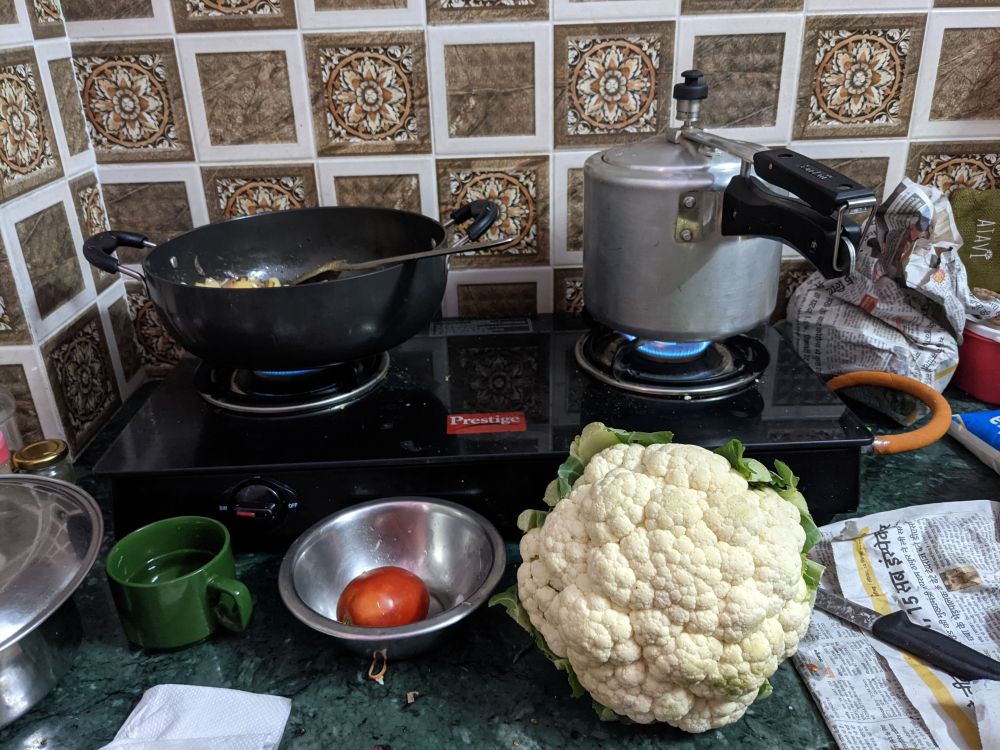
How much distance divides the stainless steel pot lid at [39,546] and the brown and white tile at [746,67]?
944mm

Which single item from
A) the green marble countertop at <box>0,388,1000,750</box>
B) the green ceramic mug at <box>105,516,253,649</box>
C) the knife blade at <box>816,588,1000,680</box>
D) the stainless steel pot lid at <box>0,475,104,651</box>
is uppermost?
the stainless steel pot lid at <box>0,475,104,651</box>

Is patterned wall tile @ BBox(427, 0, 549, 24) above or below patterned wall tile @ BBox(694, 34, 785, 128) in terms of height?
above

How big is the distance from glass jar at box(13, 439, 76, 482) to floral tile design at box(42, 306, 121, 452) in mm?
100

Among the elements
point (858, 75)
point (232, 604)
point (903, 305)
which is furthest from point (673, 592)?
point (858, 75)

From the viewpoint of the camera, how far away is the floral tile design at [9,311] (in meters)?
0.95

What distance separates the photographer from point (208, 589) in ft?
2.44

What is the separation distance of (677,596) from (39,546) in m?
0.58

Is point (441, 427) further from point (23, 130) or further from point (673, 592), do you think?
point (23, 130)

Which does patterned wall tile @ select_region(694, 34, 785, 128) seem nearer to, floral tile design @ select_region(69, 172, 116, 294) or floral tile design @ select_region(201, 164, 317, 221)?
floral tile design @ select_region(201, 164, 317, 221)

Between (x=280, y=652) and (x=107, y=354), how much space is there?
2.08ft

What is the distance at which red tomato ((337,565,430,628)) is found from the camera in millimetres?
753

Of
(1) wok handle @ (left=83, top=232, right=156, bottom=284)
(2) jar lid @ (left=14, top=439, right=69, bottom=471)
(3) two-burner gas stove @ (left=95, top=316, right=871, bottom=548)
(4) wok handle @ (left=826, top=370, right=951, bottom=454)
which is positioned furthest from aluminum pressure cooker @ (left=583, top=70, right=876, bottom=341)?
(2) jar lid @ (left=14, top=439, right=69, bottom=471)

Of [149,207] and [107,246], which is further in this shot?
[149,207]

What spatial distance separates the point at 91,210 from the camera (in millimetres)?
1154
